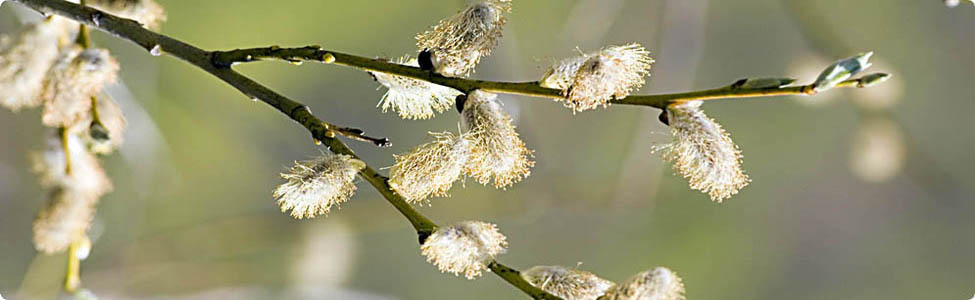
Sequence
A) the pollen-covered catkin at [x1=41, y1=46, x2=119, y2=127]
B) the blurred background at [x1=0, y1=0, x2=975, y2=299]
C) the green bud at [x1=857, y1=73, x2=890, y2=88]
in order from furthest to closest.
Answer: the blurred background at [x1=0, y1=0, x2=975, y2=299]
the pollen-covered catkin at [x1=41, y1=46, x2=119, y2=127]
the green bud at [x1=857, y1=73, x2=890, y2=88]

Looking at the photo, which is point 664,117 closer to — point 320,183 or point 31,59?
point 320,183

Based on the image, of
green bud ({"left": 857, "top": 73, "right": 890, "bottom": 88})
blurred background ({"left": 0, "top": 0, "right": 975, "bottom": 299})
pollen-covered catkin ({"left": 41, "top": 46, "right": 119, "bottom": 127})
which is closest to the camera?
green bud ({"left": 857, "top": 73, "right": 890, "bottom": 88})

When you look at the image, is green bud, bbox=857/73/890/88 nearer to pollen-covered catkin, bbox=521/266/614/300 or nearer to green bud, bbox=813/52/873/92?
green bud, bbox=813/52/873/92

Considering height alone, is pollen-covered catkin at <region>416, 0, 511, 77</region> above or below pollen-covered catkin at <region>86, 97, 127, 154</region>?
below

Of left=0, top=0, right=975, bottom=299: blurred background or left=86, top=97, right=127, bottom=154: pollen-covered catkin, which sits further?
left=0, top=0, right=975, bottom=299: blurred background

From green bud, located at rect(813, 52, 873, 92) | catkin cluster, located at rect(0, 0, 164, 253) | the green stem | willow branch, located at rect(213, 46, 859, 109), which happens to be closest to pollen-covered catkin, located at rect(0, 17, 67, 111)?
catkin cluster, located at rect(0, 0, 164, 253)

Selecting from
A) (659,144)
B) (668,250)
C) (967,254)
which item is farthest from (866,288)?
(659,144)

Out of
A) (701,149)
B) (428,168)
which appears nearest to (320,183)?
(428,168)

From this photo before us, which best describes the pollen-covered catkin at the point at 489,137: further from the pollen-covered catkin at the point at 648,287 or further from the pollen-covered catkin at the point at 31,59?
the pollen-covered catkin at the point at 31,59

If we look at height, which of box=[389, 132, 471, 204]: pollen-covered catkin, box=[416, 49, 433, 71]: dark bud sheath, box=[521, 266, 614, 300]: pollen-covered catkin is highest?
box=[416, 49, 433, 71]: dark bud sheath
